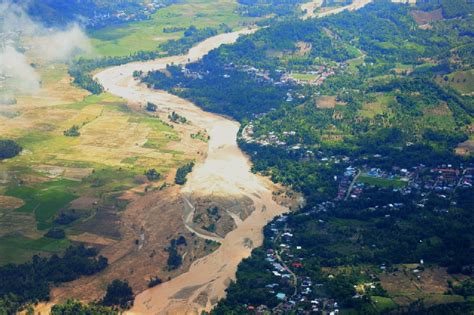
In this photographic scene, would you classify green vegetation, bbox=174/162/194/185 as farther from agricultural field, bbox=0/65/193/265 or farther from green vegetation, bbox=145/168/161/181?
green vegetation, bbox=145/168/161/181

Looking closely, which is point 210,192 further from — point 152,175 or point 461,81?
point 461,81

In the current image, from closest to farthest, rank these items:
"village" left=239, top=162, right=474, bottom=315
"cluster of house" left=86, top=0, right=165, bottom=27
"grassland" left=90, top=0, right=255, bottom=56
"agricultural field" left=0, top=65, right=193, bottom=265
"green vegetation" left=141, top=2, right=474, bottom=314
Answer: "village" left=239, top=162, right=474, bottom=315, "green vegetation" left=141, top=2, right=474, bottom=314, "agricultural field" left=0, top=65, right=193, bottom=265, "grassland" left=90, top=0, right=255, bottom=56, "cluster of house" left=86, top=0, right=165, bottom=27

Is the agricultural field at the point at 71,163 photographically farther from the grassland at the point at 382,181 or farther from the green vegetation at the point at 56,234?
the grassland at the point at 382,181

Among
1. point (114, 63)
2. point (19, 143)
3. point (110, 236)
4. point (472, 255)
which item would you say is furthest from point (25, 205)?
point (114, 63)

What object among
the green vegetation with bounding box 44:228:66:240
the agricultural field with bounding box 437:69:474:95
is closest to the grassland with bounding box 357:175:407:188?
the agricultural field with bounding box 437:69:474:95

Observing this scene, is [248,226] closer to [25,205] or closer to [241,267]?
[241,267]
